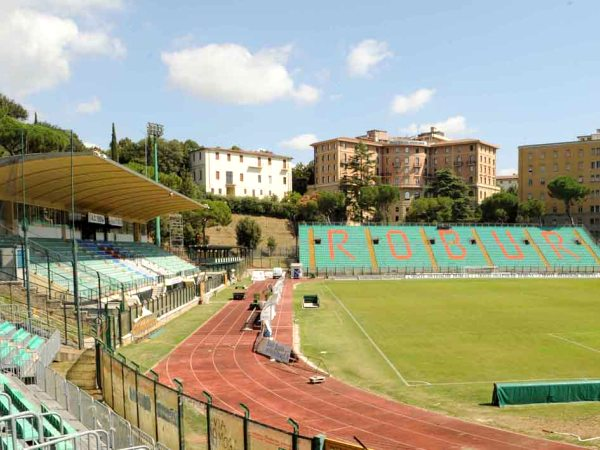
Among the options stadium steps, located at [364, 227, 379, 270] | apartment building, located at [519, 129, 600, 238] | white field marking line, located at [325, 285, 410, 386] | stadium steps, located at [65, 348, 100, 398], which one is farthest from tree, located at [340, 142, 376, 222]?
stadium steps, located at [65, 348, 100, 398]

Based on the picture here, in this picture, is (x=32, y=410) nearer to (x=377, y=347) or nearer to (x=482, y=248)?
(x=377, y=347)

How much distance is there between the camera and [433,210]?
98.9m

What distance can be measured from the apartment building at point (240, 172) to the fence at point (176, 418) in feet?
320

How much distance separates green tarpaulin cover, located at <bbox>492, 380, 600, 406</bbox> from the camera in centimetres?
1697

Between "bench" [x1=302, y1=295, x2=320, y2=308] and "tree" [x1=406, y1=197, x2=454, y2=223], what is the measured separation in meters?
61.1

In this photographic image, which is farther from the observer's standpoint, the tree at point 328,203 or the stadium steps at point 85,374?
the tree at point 328,203

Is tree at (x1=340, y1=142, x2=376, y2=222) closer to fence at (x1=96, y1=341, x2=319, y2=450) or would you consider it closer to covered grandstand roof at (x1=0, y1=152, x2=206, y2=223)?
covered grandstand roof at (x1=0, y1=152, x2=206, y2=223)

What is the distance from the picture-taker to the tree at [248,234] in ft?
280

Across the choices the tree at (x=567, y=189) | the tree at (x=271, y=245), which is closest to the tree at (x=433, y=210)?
the tree at (x=567, y=189)

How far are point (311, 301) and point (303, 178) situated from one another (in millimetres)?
94556

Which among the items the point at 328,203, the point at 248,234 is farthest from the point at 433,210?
the point at 248,234

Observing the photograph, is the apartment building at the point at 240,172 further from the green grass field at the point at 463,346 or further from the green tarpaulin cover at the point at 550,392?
the green tarpaulin cover at the point at 550,392

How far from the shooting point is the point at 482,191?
415 feet

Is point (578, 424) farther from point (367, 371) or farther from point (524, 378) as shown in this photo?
point (367, 371)
